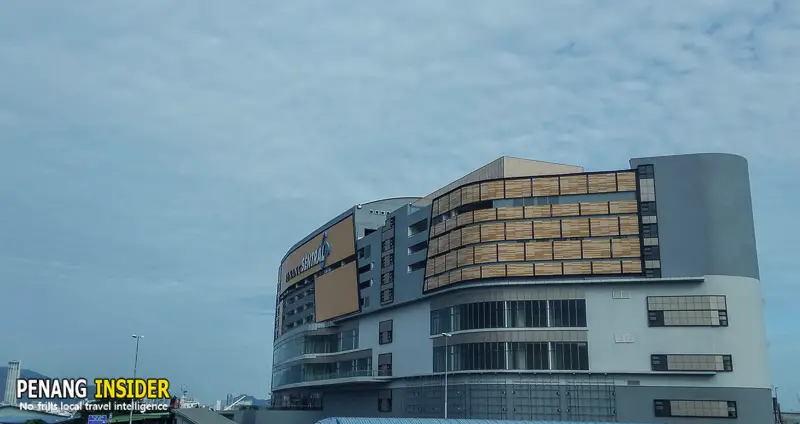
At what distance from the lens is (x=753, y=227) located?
7775 centimetres

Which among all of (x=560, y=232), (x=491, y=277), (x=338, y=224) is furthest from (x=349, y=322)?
(x=560, y=232)

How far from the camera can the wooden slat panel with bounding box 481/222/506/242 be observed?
81750 mm

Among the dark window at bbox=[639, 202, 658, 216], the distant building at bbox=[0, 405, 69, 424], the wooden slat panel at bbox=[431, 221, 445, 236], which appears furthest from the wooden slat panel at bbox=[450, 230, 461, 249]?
the distant building at bbox=[0, 405, 69, 424]

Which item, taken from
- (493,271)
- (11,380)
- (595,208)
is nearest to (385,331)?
(493,271)

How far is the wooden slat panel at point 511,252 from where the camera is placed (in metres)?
80.7

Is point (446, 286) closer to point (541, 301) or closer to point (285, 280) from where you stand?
point (541, 301)

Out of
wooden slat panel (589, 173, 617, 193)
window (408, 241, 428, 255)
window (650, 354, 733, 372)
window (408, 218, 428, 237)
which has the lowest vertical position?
window (650, 354, 733, 372)

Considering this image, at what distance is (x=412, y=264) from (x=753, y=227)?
40.9m

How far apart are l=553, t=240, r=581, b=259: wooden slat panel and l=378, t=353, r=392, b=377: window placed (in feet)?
99.7

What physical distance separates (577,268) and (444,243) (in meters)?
16.9

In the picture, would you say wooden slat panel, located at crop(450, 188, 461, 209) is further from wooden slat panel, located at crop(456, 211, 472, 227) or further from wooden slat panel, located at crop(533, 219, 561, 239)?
wooden slat panel, located at crop(533, 219, 561, 239)

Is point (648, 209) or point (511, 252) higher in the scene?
point (648, 209)

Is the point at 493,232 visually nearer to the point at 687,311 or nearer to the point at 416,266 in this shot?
the point at 416,266

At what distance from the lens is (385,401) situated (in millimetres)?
98125
